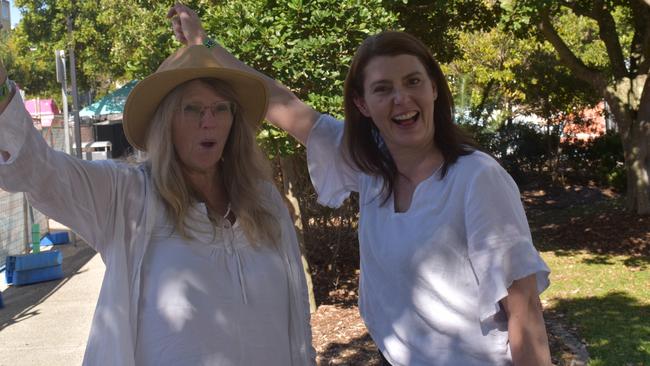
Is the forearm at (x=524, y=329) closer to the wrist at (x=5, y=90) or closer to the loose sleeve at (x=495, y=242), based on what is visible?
the loose sleeve at (x=495, y=242)

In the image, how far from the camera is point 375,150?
2.37 metres

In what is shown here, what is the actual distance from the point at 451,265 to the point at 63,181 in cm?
102

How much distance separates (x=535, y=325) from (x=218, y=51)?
1.51 meters

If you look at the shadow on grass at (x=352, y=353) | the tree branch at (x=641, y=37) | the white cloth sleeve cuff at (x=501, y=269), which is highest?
the tree branch at (x=641, y=37)

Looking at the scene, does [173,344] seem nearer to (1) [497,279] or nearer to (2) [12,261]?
(1) [497,279]


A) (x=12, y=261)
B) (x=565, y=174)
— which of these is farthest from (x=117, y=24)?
(x=12, y=261)

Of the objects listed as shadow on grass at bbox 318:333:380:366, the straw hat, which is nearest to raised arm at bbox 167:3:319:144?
the straw hat

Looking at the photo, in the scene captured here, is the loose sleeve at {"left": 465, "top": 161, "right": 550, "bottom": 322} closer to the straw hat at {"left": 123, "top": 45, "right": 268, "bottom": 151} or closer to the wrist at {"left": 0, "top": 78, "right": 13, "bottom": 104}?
the straw hat at {"left": 123, "top": 45, "right": 268, "bottom": 151}

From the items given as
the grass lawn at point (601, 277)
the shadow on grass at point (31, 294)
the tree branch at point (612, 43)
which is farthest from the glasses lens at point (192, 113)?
the tree branch at point (612, 43)

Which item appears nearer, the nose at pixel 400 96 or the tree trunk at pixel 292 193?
the nose at pixel 400 96

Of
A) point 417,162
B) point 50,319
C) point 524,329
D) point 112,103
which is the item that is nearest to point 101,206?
point 417,162

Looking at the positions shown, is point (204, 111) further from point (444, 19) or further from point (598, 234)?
point (598, 234)

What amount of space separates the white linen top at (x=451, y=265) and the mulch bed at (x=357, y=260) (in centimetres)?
388

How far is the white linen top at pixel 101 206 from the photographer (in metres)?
1.89
